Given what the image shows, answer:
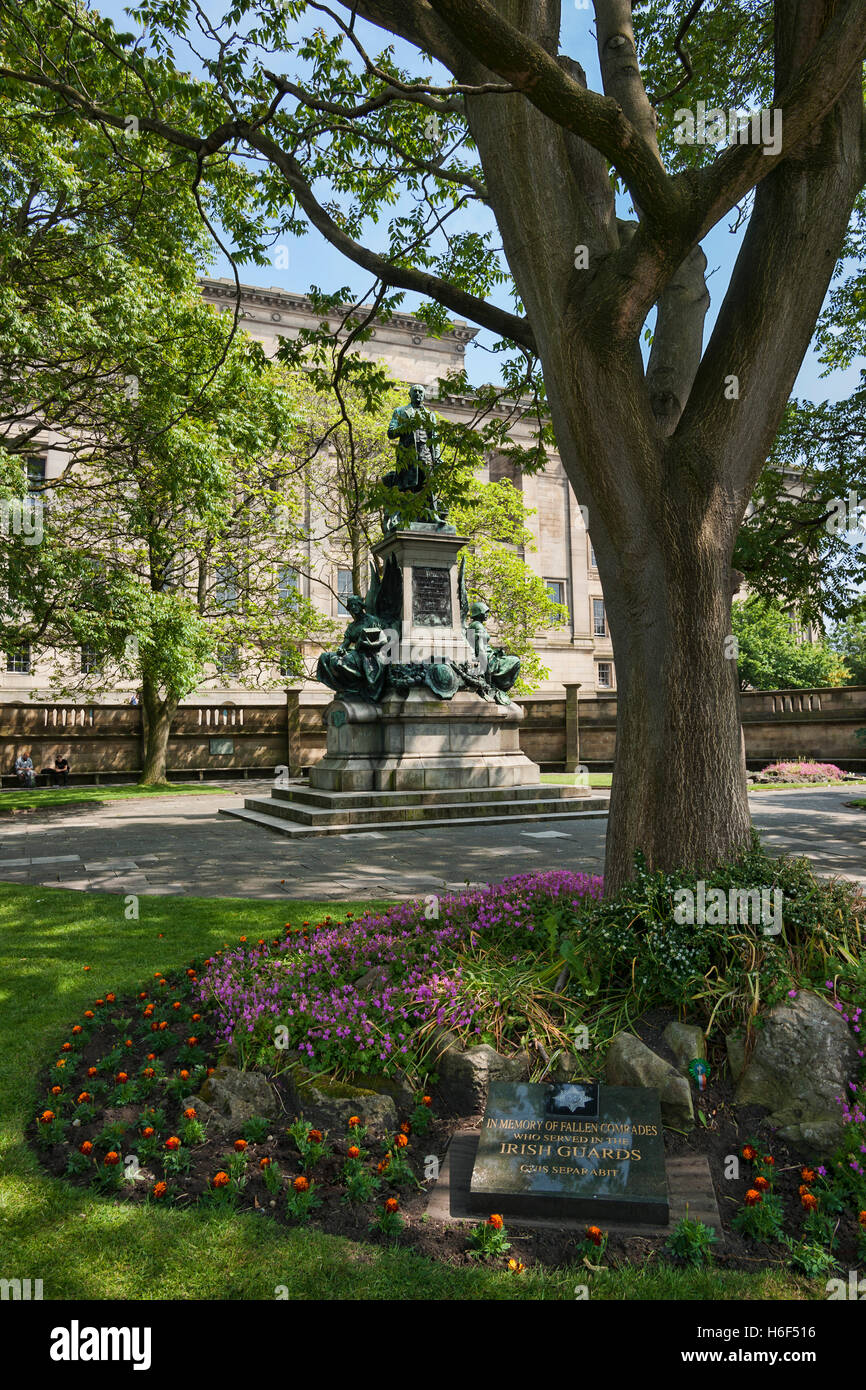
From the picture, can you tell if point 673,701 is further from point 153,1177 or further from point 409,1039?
point 153,1177

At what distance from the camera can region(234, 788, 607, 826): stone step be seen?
45.6 feet

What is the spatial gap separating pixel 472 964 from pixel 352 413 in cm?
2954

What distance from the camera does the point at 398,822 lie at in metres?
14.1

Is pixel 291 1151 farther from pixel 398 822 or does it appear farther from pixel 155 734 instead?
pixel 155 734

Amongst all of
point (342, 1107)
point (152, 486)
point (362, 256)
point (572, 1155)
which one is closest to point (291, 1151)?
point (342, 1107)

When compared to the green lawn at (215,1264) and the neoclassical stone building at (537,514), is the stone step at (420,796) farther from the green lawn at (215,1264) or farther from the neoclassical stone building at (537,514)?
the neoclassical stone building at (537,514)

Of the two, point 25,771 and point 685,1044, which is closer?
point 685,1044

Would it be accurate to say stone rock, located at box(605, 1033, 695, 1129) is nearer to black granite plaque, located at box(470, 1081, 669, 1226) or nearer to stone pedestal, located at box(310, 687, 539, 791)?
black granite plaque, located at box(470, 1081, 669, 1226)

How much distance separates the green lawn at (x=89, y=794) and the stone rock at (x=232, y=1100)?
55.2ft

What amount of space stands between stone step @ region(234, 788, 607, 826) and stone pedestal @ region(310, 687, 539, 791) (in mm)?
717

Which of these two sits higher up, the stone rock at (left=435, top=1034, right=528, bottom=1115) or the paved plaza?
the stone rock at (left=435, top=1034, right=528, bottom=1115)

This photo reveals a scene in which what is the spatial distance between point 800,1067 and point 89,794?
21.3 m

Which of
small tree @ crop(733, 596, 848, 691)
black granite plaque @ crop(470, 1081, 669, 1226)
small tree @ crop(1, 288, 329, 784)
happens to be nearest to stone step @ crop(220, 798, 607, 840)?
small tree @ crop(1, 288, 329, 784)

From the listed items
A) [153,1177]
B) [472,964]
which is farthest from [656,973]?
[153,1177]
